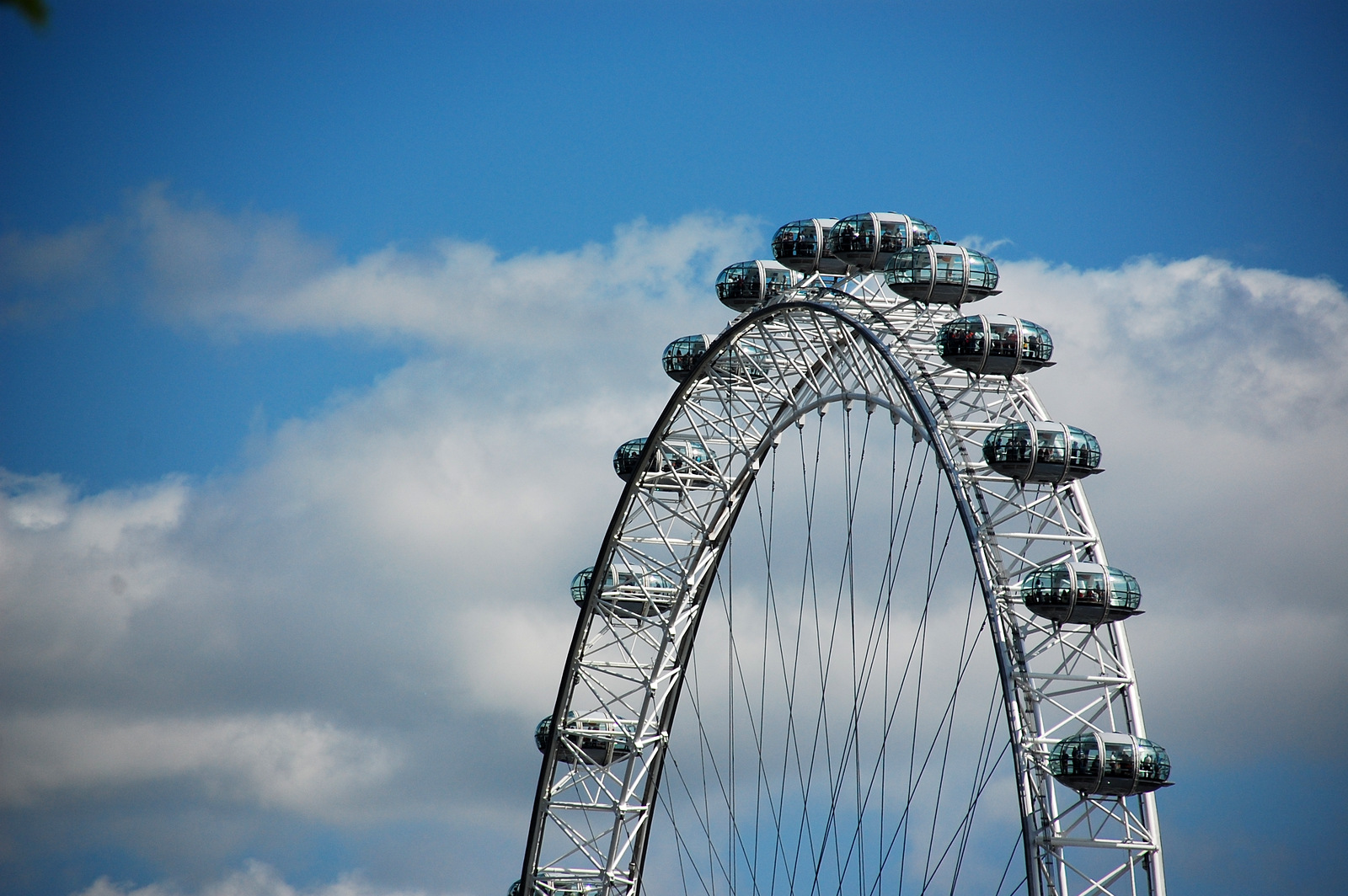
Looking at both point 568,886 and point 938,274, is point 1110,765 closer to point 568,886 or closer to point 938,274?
point 938,274

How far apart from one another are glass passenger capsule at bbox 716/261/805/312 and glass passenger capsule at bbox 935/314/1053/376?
35.7 ft

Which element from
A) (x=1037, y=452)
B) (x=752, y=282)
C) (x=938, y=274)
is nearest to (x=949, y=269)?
(x=938, y=274)

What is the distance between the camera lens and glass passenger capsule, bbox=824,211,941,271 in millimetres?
39219

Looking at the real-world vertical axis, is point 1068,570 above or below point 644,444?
below

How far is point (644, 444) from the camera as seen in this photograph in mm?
49500

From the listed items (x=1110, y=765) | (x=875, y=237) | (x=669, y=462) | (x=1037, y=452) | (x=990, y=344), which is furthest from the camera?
(x=669, y=462)

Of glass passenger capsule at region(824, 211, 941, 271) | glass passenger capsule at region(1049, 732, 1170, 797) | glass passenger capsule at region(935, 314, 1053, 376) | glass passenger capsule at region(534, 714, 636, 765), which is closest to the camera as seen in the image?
glass passenger capsule at region(1049, 732, 1170, 797)

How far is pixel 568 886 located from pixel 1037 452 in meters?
25.2

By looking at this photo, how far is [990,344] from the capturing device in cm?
3394

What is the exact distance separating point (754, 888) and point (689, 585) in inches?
348

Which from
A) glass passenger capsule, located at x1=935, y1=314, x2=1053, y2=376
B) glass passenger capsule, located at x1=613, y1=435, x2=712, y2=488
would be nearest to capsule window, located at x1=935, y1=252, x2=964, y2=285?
glass passenger capsule, located at x1=935, y1=314, x2=1053, y2=376

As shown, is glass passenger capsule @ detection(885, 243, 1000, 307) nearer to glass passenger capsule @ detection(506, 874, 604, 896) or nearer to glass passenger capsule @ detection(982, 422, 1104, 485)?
glass passenger capsule @ detection(982, 422, 1104, 485)

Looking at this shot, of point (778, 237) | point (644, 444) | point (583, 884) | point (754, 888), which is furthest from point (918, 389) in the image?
point (583, 884)

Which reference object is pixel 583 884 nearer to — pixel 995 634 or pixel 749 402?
pixel 749 402
